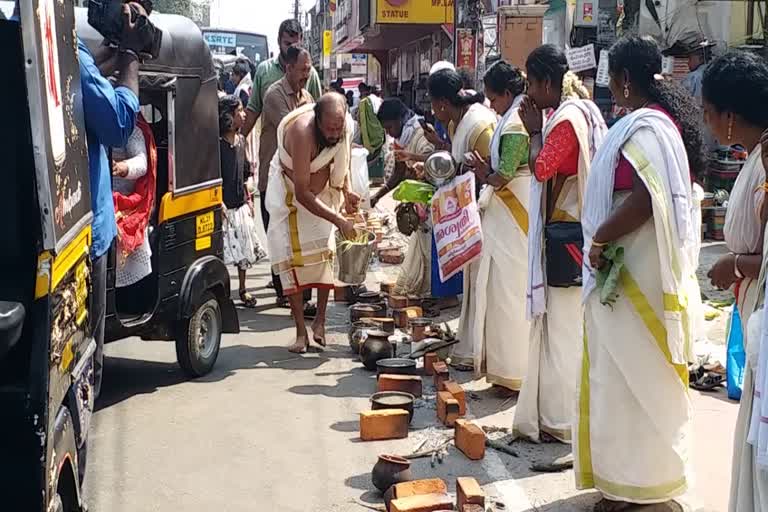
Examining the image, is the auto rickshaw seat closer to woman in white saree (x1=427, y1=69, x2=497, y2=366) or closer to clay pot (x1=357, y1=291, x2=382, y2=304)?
woman in white saree (x1=427, y1=69, x2=497, y2=366)

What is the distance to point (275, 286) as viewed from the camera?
8875 millimetres

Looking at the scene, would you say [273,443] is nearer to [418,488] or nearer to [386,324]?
[418,488]

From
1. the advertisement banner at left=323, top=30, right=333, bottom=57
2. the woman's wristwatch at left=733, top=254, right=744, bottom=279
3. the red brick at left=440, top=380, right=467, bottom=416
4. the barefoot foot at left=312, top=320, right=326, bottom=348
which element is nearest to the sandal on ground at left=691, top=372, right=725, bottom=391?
the red brick at left=440, top=380, right=467, bottom=416

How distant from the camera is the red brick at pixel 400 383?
583 centimetres

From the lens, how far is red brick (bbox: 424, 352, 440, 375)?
6.43 metres

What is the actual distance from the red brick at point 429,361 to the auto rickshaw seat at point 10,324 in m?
4.01

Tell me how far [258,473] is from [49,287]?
2.23 meters

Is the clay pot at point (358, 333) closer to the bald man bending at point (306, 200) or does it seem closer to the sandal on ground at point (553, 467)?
the bald man bending at point (306, 200)

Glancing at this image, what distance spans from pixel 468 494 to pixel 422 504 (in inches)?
7.9

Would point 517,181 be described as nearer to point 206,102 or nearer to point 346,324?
point 206,102

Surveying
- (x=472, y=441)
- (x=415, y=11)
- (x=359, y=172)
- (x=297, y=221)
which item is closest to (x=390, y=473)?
(x=472, y=441)

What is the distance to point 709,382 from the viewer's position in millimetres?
6145

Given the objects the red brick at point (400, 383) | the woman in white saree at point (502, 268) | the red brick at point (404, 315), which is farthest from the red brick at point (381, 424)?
the red brick at point (404, 315)

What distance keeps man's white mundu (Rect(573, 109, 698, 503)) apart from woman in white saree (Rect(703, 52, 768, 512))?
1.64ft
